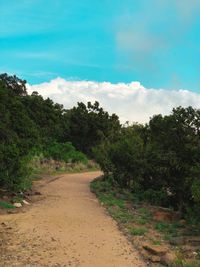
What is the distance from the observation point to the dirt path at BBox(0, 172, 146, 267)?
25.8ft

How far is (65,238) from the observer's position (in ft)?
31.7

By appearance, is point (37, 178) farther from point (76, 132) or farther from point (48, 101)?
point (76, 132)

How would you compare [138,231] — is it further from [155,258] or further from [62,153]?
[62,153]

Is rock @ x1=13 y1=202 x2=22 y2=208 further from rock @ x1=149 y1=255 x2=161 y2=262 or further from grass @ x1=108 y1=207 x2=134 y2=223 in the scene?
rock @ x1=149 y1=255 x2=161 y2=262

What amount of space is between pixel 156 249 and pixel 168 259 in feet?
1.98

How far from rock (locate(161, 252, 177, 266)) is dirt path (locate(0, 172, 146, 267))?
442mm

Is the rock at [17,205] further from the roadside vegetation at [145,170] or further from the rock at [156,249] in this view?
the rock at [156,249]

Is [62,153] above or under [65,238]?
above

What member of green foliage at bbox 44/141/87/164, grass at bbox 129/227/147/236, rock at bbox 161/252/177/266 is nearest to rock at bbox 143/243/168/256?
rock at bbox 161/252/177/266

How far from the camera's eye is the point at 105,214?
13.4 m

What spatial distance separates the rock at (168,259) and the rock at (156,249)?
0.47ft

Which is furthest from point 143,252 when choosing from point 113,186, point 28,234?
point 113,186

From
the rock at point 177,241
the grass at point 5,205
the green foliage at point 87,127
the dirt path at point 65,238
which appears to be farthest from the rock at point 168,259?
the green foliage at point 87,127

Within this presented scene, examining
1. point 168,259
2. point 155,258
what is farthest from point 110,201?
point 168,259
